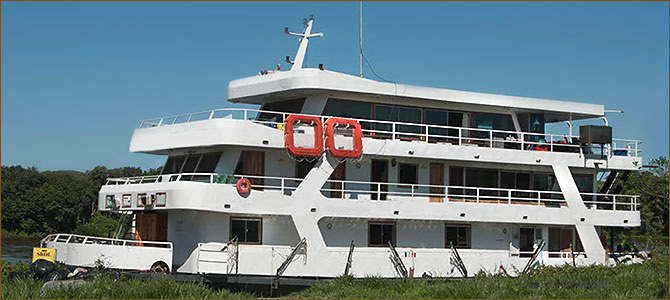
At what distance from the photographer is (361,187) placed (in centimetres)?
2702

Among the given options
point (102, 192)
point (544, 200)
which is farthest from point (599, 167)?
point (102, 192)

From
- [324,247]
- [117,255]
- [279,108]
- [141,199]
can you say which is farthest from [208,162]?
[324,247]

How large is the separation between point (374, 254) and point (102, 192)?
7.85 m

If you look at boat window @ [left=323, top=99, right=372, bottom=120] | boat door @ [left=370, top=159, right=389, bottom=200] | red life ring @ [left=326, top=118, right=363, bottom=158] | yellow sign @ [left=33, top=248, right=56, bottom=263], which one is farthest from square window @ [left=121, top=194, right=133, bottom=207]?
boat door @ [left=370, top=159, right=389, bottom=200]

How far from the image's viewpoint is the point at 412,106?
92.9ft

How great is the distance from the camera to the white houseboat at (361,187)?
24.7 metres

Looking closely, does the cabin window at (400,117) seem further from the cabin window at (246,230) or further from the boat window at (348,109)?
the cabin window at (246,230)

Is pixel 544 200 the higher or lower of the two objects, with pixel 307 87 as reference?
lower

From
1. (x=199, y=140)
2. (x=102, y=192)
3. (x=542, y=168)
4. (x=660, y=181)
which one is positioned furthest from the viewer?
(x=660, y=181)

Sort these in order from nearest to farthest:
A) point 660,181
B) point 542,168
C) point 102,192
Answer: point 102,192
point 542,168
point 660,181

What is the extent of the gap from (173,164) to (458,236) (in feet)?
28.1

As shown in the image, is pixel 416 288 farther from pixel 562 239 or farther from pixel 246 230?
pixel 562 239

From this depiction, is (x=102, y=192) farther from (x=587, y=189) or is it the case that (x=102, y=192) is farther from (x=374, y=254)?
(x=587, y=189)

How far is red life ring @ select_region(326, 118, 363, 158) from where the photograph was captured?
25484 millimetres
